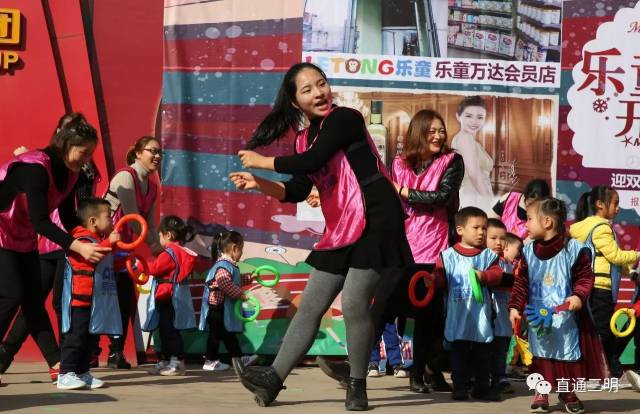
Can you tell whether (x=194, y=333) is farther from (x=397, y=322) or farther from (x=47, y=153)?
(x=47, y=153)

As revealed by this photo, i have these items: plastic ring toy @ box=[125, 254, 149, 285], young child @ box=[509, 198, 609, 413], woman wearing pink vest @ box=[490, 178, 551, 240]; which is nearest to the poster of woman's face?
woman wearing pink vest @ box=[490, 178, 551, 240]

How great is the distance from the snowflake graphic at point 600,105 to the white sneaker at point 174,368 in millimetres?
3769

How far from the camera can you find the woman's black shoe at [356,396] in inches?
245

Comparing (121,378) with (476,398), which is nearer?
(476,398)

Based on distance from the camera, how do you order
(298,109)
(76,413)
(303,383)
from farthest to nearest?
1. (303,383)
2. (298,109)
3. (76,413)

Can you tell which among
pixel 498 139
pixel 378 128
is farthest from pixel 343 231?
pixel 498 139

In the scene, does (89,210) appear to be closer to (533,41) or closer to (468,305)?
(468,305)

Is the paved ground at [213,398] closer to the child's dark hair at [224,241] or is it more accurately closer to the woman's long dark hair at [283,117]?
the child's dark hair at [224,241]

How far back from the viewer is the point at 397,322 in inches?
339

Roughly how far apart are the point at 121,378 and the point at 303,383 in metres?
1.24

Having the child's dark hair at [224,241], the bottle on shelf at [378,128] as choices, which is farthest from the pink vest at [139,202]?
the bottle on shelf at [378,128]

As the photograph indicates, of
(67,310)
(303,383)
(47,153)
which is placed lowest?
(303,383)

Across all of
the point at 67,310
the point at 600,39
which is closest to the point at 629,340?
the point at 600,39

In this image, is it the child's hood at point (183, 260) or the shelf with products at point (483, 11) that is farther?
the shelf with products at point (483, 11)
